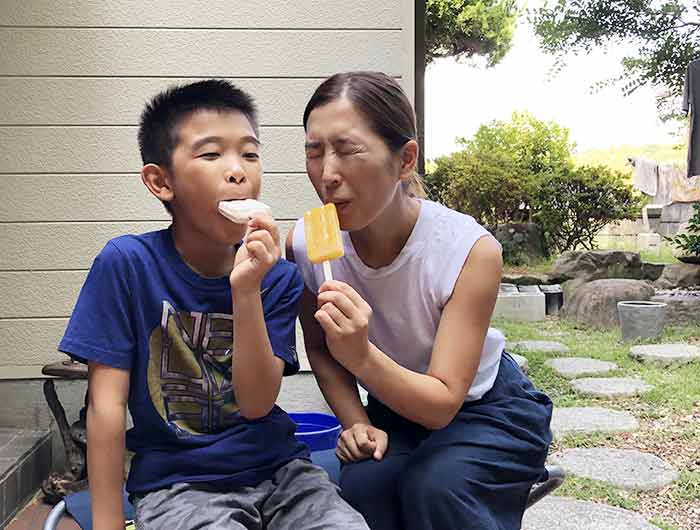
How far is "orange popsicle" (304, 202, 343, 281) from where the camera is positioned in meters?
1.24

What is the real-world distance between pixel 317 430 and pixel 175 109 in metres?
1.31

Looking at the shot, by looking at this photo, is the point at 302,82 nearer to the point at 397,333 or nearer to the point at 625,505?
the point at 397,333

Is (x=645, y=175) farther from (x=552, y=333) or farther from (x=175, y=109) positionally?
(x=175, y=109)

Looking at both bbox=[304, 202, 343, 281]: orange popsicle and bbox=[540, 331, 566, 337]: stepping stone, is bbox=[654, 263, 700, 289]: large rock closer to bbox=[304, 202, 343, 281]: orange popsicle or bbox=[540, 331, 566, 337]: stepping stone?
bbox=[540, 331, 566, 337]: stepping stone

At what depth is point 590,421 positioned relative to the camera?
12.5 feet

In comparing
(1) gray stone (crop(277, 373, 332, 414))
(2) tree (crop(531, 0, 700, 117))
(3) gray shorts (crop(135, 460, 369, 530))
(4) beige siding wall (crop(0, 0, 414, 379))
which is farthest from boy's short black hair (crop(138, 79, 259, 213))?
(2) tree (crop(531, 0, 700, 117))

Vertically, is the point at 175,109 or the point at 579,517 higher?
the point at 175,109

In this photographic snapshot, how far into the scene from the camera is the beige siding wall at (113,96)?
284cm

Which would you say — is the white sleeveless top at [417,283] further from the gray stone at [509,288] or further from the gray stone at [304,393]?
the gray stone at [509,288]

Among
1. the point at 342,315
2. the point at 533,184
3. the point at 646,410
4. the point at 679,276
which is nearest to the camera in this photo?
the point at 342,315

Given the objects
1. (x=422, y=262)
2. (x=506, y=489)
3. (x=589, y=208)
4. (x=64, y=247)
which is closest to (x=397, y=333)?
(x=422, y=262)

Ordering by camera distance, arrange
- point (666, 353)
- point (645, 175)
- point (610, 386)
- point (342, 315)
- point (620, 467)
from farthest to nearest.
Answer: point (666, 353), point (645, 175), point (610, 386), point (620, 467), point (342, 315)

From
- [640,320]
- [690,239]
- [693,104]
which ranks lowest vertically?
[640,320]

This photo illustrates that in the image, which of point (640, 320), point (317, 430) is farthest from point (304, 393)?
point (640, 320)
